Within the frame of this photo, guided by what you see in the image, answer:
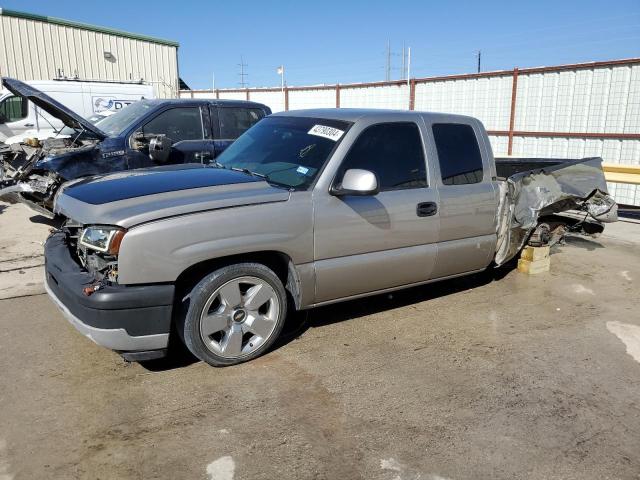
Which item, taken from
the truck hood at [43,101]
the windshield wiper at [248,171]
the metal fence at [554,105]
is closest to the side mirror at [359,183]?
the windshield wiper at [248,171]

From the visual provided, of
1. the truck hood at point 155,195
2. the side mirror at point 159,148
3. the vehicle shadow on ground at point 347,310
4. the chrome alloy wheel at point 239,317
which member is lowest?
the vehicle shadow on ground at point 347,310

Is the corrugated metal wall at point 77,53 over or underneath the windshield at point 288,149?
over

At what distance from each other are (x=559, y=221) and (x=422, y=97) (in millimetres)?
8160

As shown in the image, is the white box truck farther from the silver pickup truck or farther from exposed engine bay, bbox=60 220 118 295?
exposed engine bay, bbox=60 220 118 295

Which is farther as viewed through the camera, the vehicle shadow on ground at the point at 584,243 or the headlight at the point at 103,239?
the vehicle shadow on ground at the point at 584,243

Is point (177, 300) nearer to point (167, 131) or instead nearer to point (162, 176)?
point (162, 176)

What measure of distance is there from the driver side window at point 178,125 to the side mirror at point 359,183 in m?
4.39

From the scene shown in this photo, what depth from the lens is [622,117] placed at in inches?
389

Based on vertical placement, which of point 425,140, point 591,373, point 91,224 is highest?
point 425,140

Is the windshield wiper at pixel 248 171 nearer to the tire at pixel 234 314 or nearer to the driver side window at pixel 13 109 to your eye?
the tire at pixel 234 314

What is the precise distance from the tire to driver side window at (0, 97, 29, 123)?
36.9 ft

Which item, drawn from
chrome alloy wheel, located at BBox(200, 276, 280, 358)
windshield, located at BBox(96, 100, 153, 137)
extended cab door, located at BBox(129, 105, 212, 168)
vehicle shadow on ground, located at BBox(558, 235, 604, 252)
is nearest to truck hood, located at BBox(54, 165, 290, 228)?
chrome alloy wheel, located at BBox(200, 276, 280, 358)

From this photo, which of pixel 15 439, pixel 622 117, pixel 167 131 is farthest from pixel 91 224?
pixel 622 117

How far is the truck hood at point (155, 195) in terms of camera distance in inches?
134
